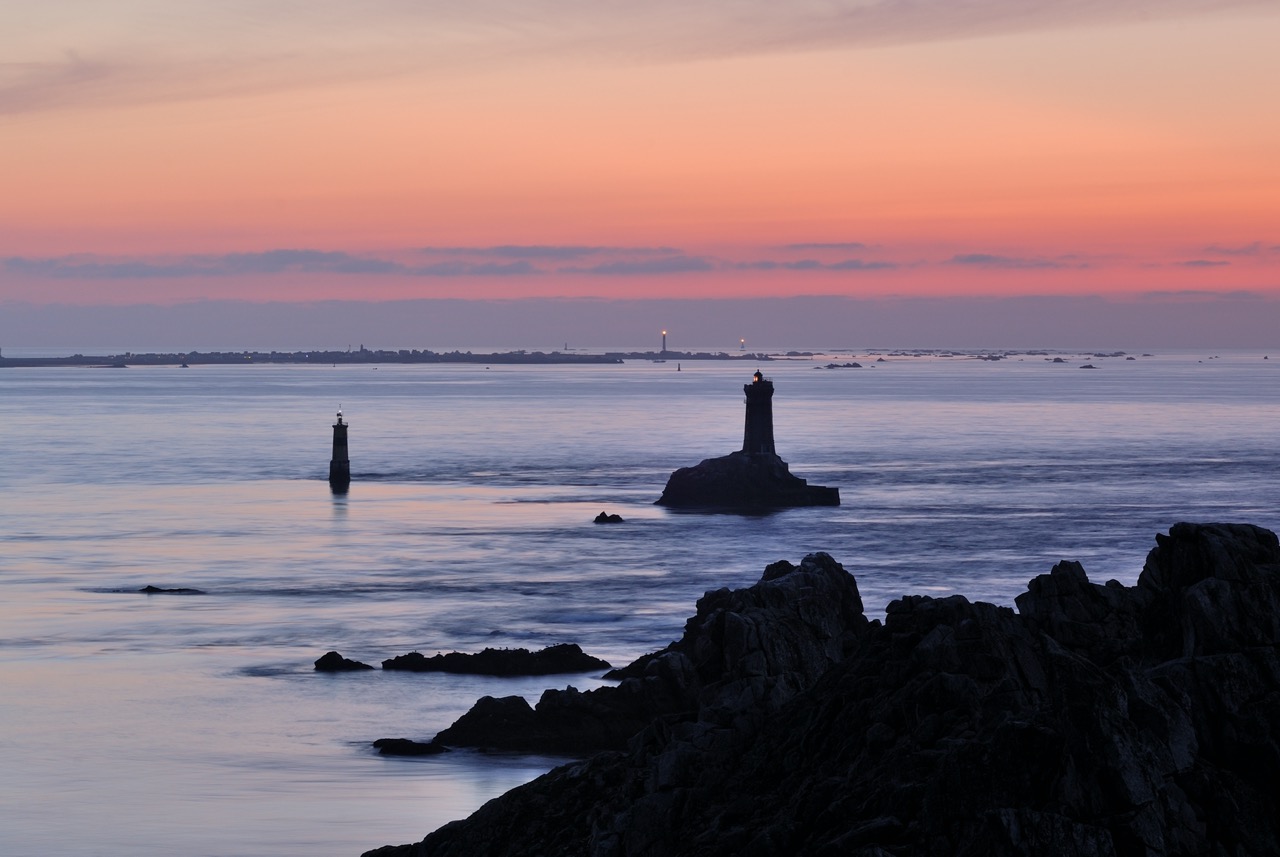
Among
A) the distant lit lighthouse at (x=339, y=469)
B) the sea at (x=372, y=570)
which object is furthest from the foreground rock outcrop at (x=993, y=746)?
the distant lit lighthouse at (x=339, y=469)

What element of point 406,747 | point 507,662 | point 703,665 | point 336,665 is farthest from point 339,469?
point 703,665

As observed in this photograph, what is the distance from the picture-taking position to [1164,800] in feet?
51.8

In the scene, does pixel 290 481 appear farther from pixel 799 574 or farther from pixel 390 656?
pixel 799 574

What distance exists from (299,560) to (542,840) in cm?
4862

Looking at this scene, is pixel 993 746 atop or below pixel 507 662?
atop

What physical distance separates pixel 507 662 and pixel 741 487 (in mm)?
44349

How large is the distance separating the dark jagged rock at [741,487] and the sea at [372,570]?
1.34 metres

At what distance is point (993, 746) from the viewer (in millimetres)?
15648

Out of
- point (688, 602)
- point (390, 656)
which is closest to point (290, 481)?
point (688, 602)

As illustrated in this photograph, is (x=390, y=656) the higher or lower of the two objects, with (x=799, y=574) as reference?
lower

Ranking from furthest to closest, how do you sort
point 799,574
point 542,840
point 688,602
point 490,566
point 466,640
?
point 490,566, point 688,602, point 466,640, point 799,574, point 542,840

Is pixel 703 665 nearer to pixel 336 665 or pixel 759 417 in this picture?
pixel 336 665

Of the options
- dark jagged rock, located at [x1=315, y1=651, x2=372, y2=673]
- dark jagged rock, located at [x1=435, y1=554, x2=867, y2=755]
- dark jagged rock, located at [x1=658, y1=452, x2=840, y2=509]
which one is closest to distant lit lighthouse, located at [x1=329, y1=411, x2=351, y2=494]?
dark jagged rock, located at [x1=658, y1=452, x2=840, y2=509]

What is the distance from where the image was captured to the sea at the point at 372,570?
103 ft
